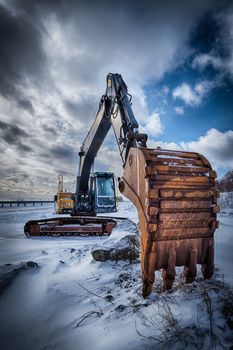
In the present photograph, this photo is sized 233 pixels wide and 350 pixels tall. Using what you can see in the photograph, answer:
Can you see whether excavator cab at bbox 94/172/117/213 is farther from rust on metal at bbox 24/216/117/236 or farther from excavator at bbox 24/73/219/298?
excavator at bbox 24/73/219/298

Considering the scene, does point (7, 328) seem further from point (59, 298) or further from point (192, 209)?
point (192, 209)

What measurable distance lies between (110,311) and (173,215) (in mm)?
1321

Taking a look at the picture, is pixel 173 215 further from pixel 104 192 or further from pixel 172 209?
pixel 104 192

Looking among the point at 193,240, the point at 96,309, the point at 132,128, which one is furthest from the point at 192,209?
the point at 132,128

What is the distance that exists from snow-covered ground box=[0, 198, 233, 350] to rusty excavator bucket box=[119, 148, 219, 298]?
28 cm

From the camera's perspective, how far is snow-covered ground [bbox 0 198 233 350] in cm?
159

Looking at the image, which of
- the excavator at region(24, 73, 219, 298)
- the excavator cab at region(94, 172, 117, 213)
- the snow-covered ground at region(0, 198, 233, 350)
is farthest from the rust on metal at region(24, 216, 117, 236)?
the excavator at region(24, 73, 219, 298)

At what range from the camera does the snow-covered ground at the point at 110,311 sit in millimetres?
1592

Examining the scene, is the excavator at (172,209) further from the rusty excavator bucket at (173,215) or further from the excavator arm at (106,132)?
the excavator arm at (106,132)

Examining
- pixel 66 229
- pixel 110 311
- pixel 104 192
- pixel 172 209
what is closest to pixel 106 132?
pixel 66 229

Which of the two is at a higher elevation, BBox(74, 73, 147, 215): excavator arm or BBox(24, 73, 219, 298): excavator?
BBox(74, 73, 147, 215): excavator arm

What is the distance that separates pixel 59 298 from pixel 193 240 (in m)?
2.00

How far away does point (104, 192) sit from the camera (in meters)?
10.7

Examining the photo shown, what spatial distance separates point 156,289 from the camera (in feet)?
8.04
